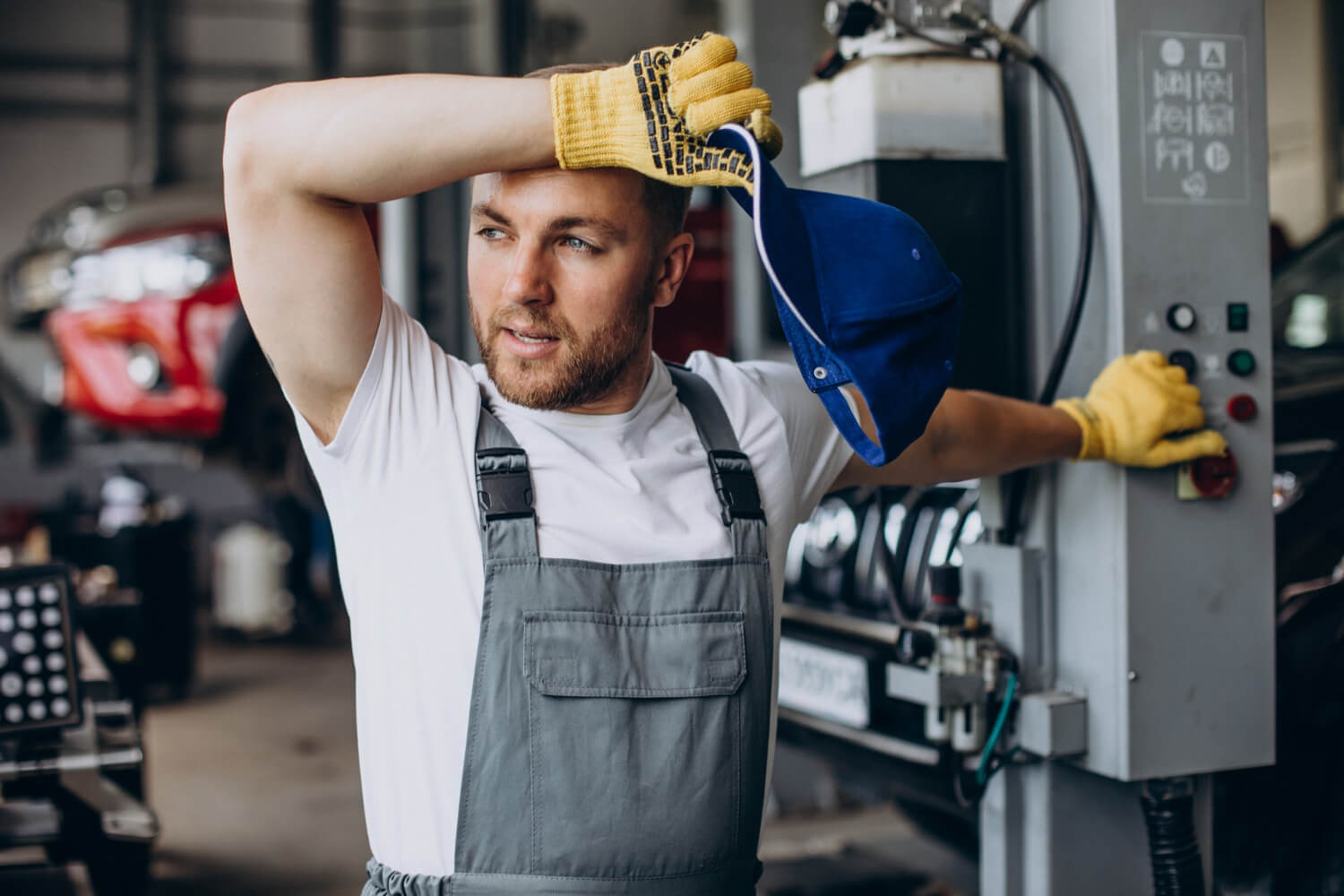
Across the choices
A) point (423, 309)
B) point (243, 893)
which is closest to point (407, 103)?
point (243, 893)

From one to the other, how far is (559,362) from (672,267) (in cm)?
23

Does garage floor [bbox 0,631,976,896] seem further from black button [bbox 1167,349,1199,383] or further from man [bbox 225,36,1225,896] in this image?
black button [bbox 1167,349,1199,383]

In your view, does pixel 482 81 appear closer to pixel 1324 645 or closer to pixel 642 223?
pixel 642 223

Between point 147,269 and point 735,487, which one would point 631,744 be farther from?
A: point 147,269

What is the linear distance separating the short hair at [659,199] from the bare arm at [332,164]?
16 cm

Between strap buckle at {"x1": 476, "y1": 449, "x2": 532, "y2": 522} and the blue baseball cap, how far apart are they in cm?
32

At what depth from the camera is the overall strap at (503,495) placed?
48.8 inches

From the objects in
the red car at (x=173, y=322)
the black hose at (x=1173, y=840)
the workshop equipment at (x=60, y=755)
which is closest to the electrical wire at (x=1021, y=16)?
the black hose at (x=1173, y=840)

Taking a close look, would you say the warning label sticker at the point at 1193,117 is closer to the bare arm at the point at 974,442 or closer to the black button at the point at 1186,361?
the black button at the point at 1186,361

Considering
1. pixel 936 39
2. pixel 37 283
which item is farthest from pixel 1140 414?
pixel 37 283

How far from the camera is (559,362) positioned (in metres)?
1.30

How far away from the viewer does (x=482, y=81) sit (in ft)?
3.74

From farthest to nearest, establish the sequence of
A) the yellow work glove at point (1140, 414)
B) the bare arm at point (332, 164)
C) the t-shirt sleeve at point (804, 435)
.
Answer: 1. the yellow work glove at point (1140, 414)
2. the t-shirt sleeve at point (804, 435)
3. the bare arm at point (332, 164)

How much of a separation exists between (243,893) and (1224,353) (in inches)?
106
